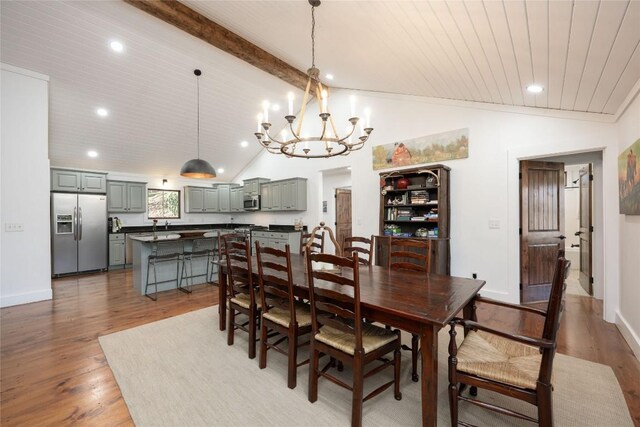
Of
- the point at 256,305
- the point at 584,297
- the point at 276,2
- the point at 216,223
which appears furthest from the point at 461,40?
the point at 216,223

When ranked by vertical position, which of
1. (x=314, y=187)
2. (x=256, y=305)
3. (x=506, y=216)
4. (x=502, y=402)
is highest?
(x=314, y=187)

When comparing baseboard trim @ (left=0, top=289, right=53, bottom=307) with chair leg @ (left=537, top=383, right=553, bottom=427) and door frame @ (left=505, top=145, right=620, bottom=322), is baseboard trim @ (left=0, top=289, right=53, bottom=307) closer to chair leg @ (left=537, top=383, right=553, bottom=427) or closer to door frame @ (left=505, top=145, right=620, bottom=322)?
chair leg @ (left=537, top=383, right=553, bottom=427)

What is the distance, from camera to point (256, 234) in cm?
738

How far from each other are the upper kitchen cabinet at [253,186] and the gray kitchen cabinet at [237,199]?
40 cm

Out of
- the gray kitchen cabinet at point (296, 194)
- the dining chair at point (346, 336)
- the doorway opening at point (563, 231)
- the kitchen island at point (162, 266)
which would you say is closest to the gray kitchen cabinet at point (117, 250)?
the kitchen island at point (162, 266)

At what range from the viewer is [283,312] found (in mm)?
2385

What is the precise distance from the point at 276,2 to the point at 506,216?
158 inches

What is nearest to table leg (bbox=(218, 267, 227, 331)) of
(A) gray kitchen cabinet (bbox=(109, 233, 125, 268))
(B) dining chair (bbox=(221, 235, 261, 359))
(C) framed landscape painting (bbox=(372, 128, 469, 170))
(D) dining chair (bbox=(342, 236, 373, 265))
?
A: (B) dining chair (bbox=(221, 235, 261, 359))

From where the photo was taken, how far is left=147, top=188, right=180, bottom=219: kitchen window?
7633 mm

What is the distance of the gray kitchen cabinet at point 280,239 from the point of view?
6.62 metres

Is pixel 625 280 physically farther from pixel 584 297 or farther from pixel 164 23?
pixel 164 23

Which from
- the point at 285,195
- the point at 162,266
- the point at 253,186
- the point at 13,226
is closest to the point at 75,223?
the point at 13,226

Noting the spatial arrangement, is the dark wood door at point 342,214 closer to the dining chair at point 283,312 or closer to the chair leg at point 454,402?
the dining chair at point 283,312

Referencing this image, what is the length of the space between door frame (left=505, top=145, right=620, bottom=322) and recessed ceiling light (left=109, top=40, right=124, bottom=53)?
5.79 metres
